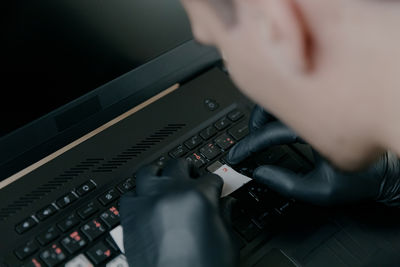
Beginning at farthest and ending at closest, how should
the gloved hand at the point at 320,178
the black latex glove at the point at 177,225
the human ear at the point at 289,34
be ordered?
the gloved hand at the point at 320,178 < the black latex glove at the point at 177,225 < the human ear at the point at 289,34

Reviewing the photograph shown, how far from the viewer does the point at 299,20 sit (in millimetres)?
327

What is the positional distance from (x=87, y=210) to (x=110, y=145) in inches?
4.5

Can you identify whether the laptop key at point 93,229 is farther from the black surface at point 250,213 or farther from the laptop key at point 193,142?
the laptop key at point 193,142

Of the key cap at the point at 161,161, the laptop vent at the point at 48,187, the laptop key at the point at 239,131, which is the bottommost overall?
the laptop key at the point at 239,131

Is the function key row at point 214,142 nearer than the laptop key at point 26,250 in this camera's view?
No

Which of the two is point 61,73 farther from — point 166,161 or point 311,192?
point 311,192

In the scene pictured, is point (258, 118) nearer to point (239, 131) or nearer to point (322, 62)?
point (239, 131)

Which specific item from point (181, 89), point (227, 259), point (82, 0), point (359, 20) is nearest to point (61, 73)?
point (82, 0)

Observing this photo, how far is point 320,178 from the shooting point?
660mm

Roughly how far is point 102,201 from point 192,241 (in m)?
0.15

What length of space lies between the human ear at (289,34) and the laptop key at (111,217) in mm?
344

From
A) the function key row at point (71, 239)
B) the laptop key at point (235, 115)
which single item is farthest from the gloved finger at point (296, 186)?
the function key row at point (71, 239)

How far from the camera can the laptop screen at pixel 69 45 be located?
57cm

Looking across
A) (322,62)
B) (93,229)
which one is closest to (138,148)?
(93,229)
